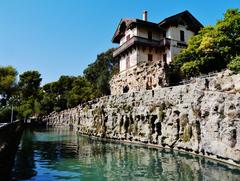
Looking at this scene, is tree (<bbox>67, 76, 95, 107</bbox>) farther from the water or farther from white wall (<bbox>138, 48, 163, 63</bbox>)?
the water

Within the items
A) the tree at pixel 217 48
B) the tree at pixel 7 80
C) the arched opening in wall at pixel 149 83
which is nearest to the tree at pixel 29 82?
the tree at pixel 7 80

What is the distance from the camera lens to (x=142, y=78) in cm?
3534

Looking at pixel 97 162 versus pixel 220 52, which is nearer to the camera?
pixel 97 162

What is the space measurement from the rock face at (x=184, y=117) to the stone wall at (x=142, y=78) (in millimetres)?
5083

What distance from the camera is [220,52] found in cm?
2792

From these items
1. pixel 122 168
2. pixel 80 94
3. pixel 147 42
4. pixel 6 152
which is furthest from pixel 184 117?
pixel 80 94

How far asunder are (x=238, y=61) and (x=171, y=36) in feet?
61.2

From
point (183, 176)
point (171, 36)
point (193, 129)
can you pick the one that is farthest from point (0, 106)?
point (183, 176)

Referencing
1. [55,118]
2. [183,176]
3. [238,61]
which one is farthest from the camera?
[55,118]

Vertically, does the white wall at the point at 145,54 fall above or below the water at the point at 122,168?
above

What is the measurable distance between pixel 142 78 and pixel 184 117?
15.4 m

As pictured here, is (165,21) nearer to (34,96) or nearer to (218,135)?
(218,135)

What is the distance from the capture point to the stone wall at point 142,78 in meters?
32.4

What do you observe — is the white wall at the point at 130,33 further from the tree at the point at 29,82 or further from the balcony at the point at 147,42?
the tree at the point at 29,82
